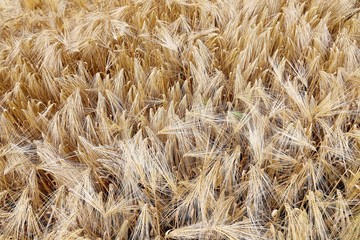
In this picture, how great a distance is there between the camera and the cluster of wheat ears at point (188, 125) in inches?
42.3

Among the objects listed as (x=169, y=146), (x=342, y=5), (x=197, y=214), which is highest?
(x=342, y=5)

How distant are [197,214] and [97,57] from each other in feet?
2.12

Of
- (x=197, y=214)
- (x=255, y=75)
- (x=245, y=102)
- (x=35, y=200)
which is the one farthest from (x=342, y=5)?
(x=35, y=200)

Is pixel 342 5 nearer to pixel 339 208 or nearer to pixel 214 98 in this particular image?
pixel 214 98

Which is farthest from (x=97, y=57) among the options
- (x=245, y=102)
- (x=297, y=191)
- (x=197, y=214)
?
(x=297, y=191)

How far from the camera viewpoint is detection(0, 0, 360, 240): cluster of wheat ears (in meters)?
1.08

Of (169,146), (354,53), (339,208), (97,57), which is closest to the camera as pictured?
(339,208)

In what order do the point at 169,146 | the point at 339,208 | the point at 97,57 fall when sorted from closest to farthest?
the point at 339,208 → the point at 169,146 → the point at 97,57

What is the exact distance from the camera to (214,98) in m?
1.24

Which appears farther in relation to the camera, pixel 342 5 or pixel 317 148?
pixel 342 5

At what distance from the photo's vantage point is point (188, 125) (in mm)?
1163

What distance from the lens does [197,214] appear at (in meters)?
1.10

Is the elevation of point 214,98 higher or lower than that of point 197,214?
higher

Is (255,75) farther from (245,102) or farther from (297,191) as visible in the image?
(297,191)
